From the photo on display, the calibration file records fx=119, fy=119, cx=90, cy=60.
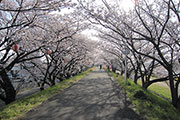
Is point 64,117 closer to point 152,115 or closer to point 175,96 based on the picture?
point 152,115

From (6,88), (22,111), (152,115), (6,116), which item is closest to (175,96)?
(152,115)

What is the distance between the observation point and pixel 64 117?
12.6ft

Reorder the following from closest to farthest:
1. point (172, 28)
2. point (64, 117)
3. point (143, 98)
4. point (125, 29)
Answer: point (64, 117), point (143, 98), point (172, 28), point (125, 29)

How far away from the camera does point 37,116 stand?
3.88 metres

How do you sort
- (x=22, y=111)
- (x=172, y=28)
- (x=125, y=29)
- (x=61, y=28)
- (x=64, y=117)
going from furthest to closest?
(x=61, y=28), (x=125, y=29), (x=172, y=28), (x=22, y=111), (x=64, y=117)

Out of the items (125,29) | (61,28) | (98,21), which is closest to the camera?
(98,21)

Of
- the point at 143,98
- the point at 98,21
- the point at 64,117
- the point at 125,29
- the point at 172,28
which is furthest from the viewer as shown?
the point at 125,29

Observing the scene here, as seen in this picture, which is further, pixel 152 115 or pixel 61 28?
pixel 61 28

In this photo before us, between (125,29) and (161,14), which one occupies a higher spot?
(161,14)

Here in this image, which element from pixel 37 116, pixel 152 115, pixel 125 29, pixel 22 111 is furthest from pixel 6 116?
pixel 125 29

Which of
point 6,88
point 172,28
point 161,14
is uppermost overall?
point 161,14

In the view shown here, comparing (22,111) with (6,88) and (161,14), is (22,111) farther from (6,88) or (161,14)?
(161,14)

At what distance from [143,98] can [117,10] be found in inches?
191

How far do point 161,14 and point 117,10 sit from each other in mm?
2480
